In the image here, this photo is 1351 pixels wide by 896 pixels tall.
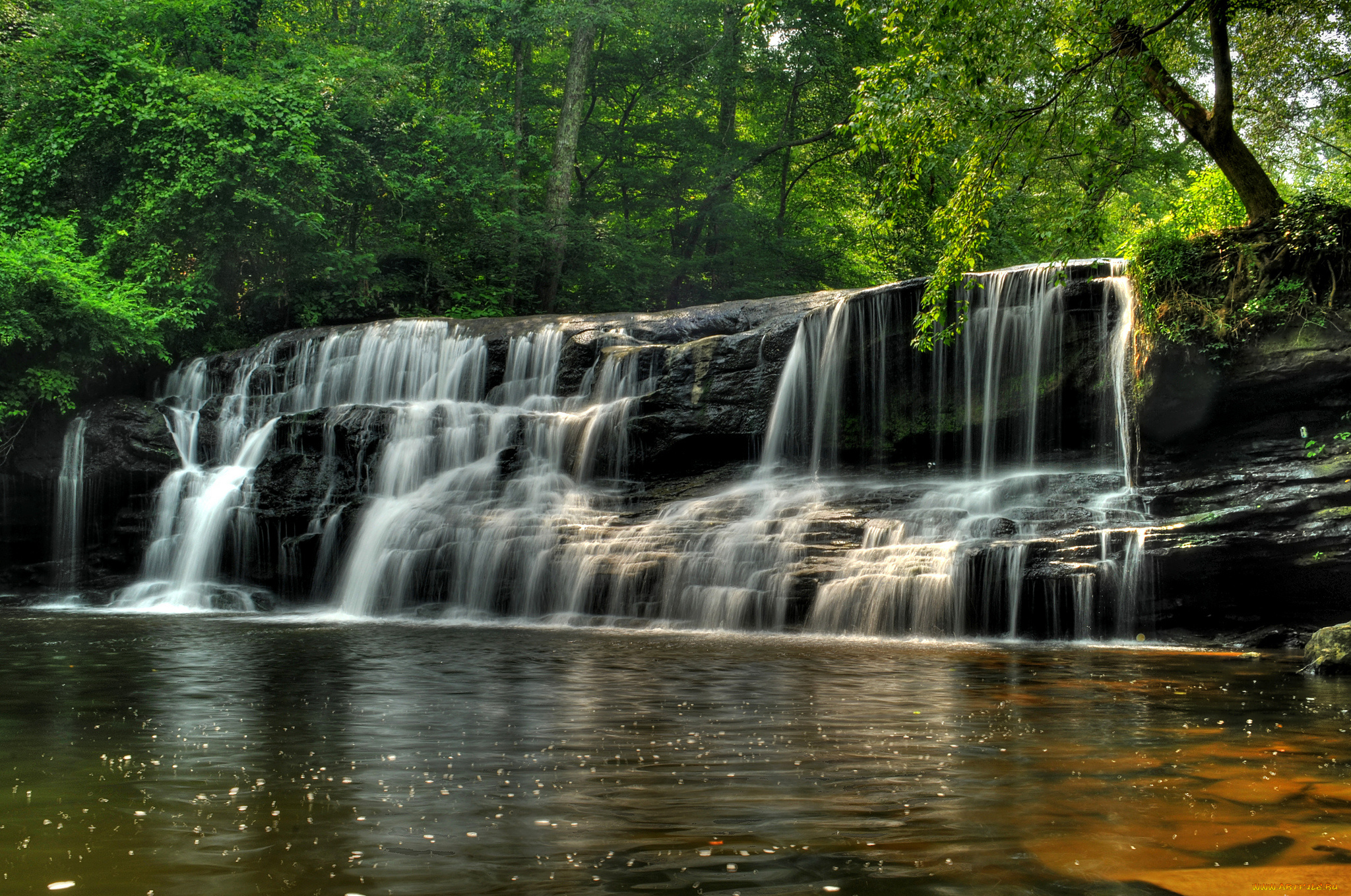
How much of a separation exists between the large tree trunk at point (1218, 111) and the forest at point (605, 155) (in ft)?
0.15

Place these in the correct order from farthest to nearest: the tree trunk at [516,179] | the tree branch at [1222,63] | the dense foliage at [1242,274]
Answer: the tree trunk at [516,179] < the tree branch at [1222,63] < the dense foliage at [1242,274]

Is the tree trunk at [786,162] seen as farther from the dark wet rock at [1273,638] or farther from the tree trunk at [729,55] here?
the dark wet rock at [1273,638]

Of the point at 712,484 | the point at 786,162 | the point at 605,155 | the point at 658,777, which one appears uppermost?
the point at 605,155

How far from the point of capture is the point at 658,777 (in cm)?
367

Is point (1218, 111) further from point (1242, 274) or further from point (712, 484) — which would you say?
point (712, 484)

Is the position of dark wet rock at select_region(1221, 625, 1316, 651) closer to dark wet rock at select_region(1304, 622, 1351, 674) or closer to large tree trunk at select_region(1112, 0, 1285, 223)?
dark wet rock at select_region(1304, 622, 1351, 674)

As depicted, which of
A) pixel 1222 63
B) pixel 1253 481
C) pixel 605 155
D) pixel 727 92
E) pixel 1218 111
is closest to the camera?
pixel 1253 481

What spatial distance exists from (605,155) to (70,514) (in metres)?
18.4

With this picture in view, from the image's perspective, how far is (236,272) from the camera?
22812 mm

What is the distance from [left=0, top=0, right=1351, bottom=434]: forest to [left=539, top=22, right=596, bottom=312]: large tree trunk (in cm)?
7

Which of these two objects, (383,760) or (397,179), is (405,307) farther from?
(383,760)

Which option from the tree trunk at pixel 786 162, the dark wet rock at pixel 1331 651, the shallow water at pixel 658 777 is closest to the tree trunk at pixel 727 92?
the tree trunk at pixel 786 162

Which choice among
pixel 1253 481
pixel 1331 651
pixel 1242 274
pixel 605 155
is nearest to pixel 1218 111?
pixel 1242 274

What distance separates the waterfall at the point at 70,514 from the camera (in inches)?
680
